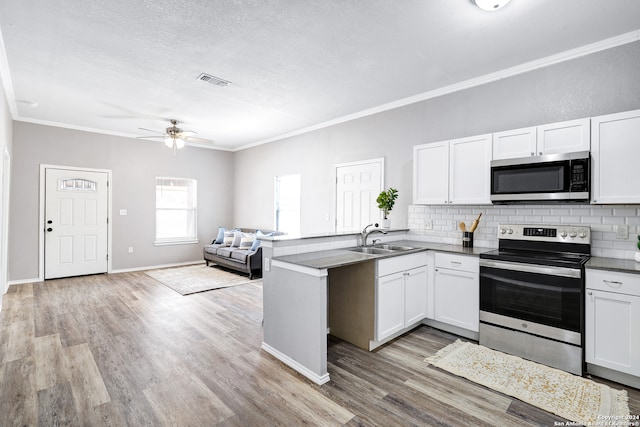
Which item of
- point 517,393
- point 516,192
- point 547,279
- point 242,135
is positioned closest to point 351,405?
point 517,393

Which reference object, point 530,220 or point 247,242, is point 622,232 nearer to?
point 530,220

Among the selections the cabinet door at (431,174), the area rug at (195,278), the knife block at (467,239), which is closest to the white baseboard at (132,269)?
the area rug at (195,278)

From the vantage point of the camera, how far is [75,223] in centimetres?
588

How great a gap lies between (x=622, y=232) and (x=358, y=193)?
10.1 feet

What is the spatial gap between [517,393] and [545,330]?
0.68m

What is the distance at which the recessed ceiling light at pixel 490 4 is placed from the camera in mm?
2274

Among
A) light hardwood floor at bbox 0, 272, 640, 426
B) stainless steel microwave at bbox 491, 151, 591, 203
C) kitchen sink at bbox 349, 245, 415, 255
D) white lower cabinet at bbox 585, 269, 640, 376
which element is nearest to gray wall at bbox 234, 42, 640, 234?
stainless steel microwave at bbox 491, 151, 591, 203

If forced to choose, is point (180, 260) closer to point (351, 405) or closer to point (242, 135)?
point (242, 135)

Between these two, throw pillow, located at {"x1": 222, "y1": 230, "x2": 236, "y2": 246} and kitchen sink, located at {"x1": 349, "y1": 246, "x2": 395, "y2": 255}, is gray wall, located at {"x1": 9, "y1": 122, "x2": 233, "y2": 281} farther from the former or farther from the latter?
kitchen sink, located at {"x1": 349, "y1": 246, "x2": 395, "y2": 255}

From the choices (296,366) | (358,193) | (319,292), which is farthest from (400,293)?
(358,193)

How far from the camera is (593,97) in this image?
2.94 meters

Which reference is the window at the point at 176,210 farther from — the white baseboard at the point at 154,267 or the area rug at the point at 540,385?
the area rug at the point at 540,385

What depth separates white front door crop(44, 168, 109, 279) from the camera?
18.5 feet

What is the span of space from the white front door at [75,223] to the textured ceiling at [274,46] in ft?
5.42
